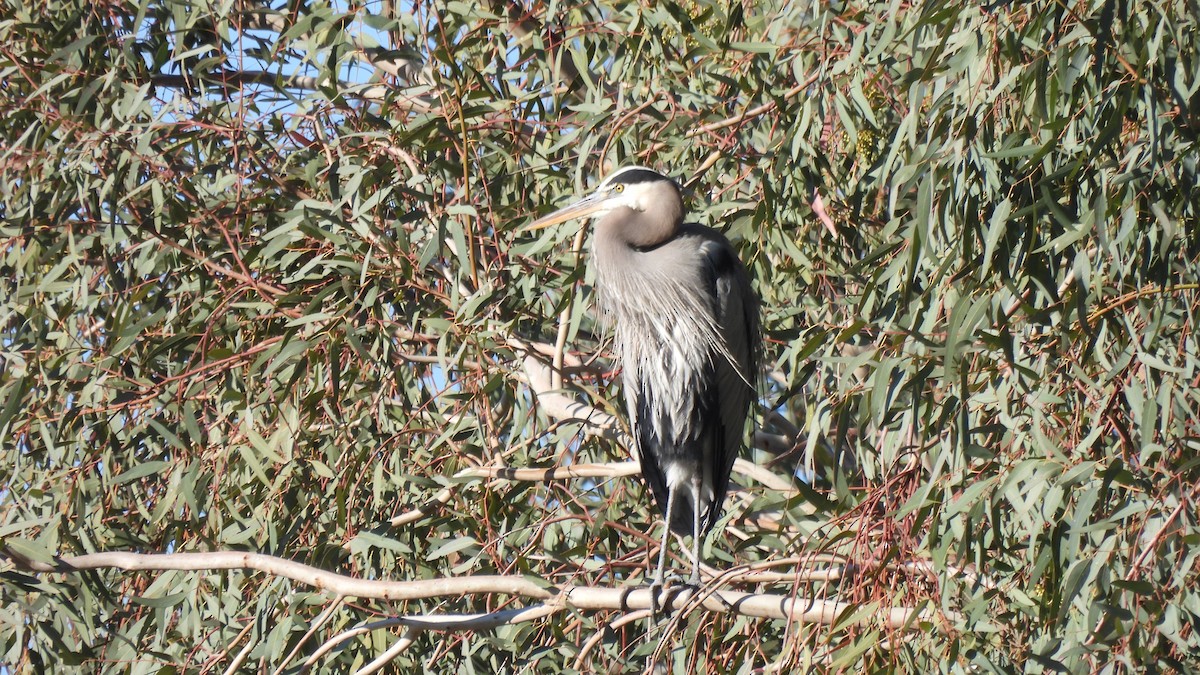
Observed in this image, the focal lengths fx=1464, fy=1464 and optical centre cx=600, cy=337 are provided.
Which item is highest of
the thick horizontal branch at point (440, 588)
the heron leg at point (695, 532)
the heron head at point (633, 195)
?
the heron head at point (633, 195)

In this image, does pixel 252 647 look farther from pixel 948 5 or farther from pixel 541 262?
pixel 948 5

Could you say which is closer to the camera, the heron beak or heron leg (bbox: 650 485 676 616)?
heron leg (bbox: 650 485 676 616)

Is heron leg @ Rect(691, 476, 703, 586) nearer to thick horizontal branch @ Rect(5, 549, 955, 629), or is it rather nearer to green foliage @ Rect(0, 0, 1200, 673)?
green foliage @ Rect(0, 0, 1200, 673)

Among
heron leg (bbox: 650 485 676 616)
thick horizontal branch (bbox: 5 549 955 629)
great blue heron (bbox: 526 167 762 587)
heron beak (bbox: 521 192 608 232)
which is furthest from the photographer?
great blue heron (bbox: 526 167 762 587)

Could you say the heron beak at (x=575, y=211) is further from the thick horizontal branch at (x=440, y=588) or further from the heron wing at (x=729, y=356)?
the thick horizontal branch at (x=440, y=588)

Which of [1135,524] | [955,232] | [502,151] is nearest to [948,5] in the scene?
[955,232]

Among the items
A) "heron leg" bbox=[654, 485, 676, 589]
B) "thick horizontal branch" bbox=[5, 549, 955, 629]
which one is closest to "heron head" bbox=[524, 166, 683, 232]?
"heron leg" bbox=[654, 485, 676, 589]

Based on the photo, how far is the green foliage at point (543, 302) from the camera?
7.36ft

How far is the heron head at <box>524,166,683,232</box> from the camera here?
3.47m

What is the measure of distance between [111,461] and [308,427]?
0.50 meters

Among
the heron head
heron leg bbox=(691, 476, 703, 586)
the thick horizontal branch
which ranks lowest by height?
heron leg bbox=(691, 476, 703, 586)

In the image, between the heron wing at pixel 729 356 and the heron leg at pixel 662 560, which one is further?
the heron wing at pixel 729 356

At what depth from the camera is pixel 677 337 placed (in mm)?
3725

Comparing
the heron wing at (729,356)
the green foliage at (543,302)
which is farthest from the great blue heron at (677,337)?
the green foliage at (543,302)
